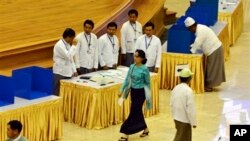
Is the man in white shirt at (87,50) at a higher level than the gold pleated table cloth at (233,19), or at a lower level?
lower

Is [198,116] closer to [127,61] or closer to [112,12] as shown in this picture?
[127,61]

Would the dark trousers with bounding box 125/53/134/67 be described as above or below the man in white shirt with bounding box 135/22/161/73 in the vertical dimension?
below

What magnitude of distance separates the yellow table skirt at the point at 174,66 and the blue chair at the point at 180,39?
0.20 metres

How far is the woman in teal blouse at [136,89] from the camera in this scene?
31.4ft

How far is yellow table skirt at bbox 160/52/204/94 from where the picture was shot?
41.2 feet

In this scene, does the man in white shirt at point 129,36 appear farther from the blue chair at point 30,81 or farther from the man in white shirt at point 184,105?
the man in white shirt at point 184,105

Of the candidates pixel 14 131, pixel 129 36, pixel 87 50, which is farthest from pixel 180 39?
pixel 14 131

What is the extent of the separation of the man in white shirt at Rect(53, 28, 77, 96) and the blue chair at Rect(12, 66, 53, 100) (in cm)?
91

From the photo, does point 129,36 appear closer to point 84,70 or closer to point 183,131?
point 84,70

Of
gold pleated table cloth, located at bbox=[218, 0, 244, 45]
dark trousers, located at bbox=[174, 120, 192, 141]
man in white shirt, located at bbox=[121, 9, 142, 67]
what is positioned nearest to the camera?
dark trousers, located at bbox=[174, 120, 192, 141]

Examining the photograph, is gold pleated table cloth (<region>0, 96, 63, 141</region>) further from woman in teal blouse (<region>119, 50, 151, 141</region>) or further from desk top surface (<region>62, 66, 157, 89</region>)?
woman in teal blouse (<region>119, 50, 151, 141</region>)

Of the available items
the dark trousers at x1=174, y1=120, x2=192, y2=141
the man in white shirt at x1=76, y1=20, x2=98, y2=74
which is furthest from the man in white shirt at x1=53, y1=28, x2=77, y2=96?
the dark trousers at x1=174, y1=120, x2=192, y2=141

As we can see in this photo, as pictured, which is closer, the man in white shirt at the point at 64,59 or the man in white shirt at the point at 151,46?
the man in white shirt at the point at 64,59

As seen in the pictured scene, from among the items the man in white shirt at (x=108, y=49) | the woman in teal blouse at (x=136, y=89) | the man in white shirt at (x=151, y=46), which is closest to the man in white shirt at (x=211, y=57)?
the man in white shirt at (x=151, y=46)
